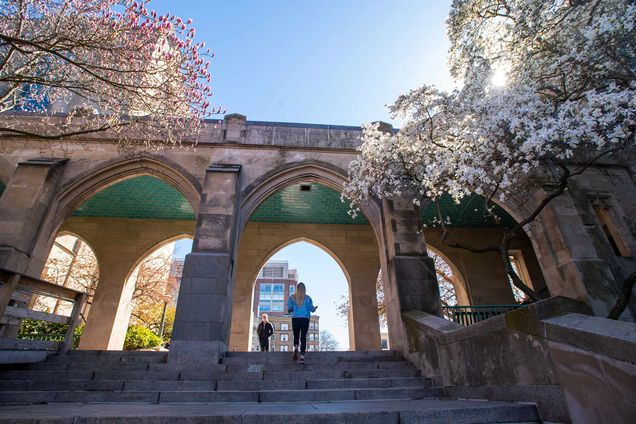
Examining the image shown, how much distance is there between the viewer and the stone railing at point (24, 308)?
5211mm


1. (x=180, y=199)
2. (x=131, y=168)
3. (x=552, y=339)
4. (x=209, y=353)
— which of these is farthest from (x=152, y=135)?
(x=552, y=339)

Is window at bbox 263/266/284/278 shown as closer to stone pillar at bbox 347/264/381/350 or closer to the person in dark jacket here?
stone pillar at bbox 347/264/381/350

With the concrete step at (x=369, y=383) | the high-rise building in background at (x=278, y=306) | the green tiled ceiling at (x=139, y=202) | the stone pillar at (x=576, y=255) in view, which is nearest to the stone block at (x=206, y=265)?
the concrete step at (x=369, y=383)

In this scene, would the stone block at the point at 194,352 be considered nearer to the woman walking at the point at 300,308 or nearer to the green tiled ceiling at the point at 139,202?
the woman walking at the point at 300,308

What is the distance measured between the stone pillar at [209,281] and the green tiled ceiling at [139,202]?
3.40 metres

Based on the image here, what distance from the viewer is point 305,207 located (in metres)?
11.7

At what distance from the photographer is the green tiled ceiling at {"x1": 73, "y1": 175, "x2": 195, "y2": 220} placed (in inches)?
409

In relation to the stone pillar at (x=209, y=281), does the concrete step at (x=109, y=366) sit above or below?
below

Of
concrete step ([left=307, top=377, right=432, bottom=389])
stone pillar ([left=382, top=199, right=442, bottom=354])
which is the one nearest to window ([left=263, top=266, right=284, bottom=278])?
stone pillar ([left=382, top=199, right=442, bottom=354])

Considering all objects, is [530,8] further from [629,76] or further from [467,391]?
[467,391]

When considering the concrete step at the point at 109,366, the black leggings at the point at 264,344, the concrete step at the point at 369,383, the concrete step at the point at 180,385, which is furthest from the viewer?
the black leggings at the point at 264,344

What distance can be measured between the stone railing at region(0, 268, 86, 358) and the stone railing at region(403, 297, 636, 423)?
22.3 feet

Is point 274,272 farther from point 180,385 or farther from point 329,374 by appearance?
point 180,385

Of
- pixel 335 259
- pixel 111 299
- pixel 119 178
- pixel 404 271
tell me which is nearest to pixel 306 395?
pixel 404 271
